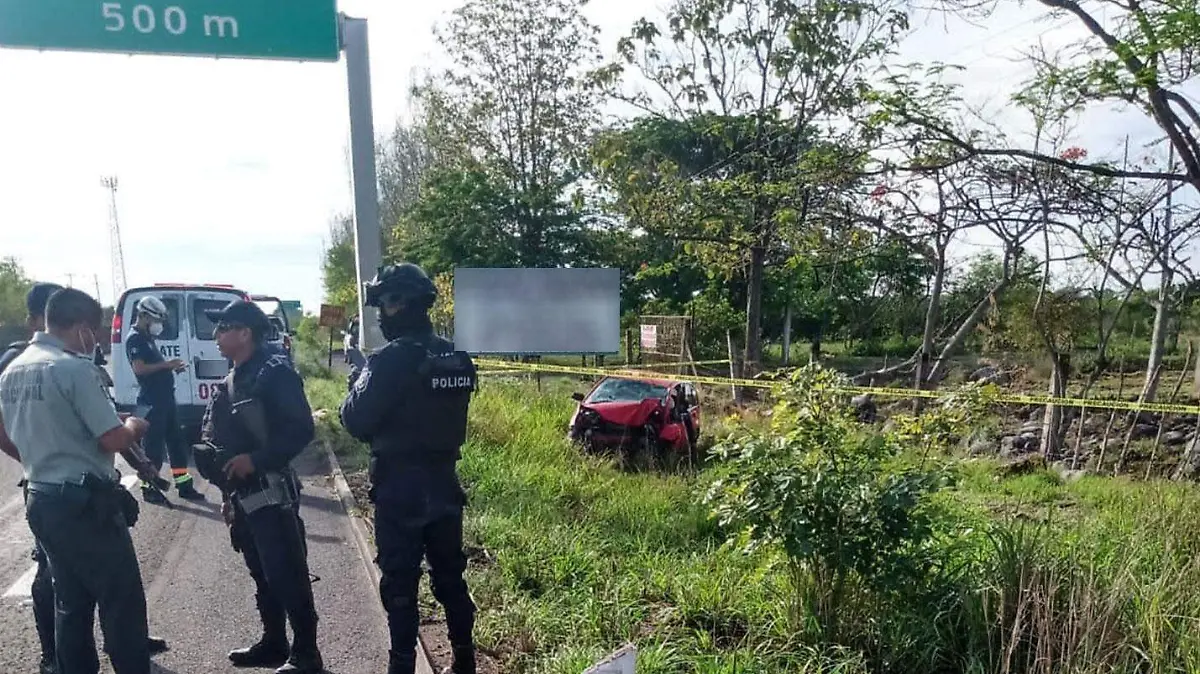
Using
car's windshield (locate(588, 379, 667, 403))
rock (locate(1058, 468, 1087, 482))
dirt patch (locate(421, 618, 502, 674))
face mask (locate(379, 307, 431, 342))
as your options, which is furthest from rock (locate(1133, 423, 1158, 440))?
face mask (locate(379, 307, 431, 342))

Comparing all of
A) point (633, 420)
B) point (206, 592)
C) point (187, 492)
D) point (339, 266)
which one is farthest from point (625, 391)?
point (339, 266)

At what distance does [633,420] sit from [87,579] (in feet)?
23.0

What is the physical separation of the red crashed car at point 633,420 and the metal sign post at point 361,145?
4.22 m

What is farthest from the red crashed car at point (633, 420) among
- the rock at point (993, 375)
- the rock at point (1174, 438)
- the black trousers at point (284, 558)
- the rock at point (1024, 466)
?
the rock at point (993, 375)

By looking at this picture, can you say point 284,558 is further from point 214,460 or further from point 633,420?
point 633,420

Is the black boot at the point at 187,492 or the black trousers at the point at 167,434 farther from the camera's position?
the black trousers at the point at 167,434

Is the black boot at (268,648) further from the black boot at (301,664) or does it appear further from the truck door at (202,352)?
the truck door at (202,352)

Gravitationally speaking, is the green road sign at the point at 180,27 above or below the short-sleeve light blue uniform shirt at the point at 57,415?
above

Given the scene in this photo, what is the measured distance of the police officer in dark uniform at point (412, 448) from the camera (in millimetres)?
3547

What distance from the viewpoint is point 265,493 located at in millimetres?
3801

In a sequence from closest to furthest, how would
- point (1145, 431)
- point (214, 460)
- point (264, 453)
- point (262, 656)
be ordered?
1. point (264, 453)
2. point (214, 460)
3. point (262, 656)
4. point (1145, 431)

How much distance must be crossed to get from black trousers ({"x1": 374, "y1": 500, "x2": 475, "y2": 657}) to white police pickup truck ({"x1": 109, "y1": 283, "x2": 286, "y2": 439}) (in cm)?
723

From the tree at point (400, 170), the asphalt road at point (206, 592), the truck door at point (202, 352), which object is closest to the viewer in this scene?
the asphalt road at point (206, 592)

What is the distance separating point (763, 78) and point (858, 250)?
376cm
